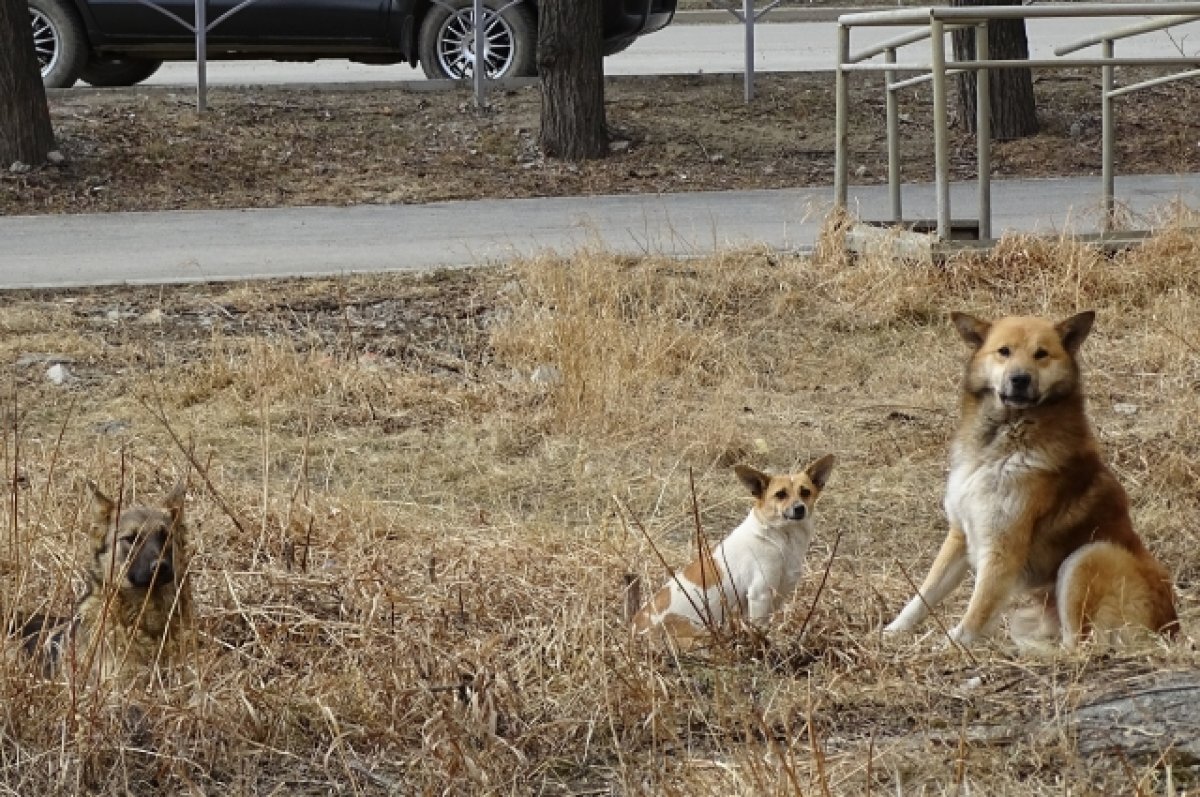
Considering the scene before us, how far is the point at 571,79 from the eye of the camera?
50.9 ft

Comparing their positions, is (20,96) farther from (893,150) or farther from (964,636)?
(964,636)

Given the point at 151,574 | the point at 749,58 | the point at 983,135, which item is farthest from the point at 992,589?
the point at 749,58

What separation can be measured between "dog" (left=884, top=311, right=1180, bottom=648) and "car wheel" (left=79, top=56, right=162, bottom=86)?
14493 mm

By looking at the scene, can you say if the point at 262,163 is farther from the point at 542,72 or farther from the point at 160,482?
the point at 160,482

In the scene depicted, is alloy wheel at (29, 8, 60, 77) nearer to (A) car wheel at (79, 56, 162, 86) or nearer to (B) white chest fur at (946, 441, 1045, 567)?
(A) car wheel at (79, 56, 162, 86)

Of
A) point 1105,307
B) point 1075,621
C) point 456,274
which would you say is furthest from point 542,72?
point 1075,621

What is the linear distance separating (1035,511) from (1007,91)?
463 inches

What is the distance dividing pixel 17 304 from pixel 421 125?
21.2ft

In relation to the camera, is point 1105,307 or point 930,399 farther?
point 1105,307

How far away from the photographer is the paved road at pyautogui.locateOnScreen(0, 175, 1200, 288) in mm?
12039

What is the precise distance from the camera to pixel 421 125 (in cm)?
1683

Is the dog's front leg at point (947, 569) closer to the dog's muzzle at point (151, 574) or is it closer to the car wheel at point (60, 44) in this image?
the dog's muzzle at point (151, 574)

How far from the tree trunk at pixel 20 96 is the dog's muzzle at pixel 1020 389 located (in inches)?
412

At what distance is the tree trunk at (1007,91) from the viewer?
1650cm
